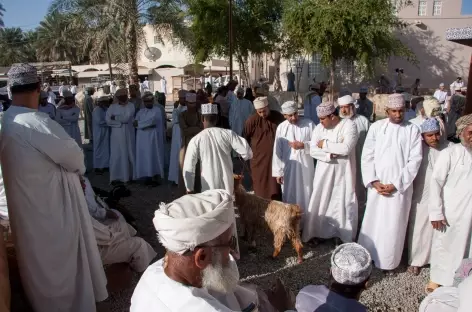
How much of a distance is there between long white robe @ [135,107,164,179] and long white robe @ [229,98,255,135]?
2212 millimetres

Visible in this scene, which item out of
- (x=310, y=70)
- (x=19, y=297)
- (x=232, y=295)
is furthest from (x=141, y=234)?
(x=310, y=70)

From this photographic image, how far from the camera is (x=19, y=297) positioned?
3.37 m

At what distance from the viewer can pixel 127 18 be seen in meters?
14.3

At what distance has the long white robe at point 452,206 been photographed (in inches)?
140

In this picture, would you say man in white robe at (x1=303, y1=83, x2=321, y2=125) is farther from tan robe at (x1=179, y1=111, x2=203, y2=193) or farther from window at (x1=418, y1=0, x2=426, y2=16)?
window at (x1=418, y1=0, x2=426, y2=16)

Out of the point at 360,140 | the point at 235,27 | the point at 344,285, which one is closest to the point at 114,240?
the point at 344,285

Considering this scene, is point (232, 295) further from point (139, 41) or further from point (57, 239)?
point (139, 41)

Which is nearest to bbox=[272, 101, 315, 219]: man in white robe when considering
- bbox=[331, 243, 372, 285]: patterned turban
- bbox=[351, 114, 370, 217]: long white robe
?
bbox=[351, 114, 370, 217]: long white robe

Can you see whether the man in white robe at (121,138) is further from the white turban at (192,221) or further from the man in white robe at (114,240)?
the white turban at (192,221)

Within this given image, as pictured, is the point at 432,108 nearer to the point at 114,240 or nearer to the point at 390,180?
Result: the point at 390,180

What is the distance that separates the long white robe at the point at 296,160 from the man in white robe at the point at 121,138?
3.46 meters

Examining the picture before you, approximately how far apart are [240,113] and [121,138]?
9.71 ft

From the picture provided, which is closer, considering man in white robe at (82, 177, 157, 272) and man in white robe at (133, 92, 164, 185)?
man in white robe at (82, 177, 157, 272)

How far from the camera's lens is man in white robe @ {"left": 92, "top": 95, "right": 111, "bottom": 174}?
8.52 meters
